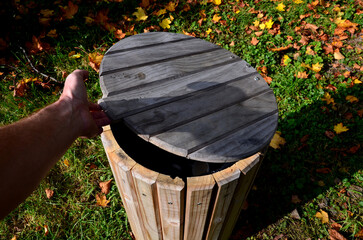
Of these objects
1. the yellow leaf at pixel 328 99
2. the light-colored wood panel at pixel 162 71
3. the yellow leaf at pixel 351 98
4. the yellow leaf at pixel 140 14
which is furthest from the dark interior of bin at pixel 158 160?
the yellow leaf at pixel 140 14

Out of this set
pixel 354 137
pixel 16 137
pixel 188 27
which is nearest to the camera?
pixel 16 137

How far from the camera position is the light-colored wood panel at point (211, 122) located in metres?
1.17

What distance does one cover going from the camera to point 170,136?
3.92 ft

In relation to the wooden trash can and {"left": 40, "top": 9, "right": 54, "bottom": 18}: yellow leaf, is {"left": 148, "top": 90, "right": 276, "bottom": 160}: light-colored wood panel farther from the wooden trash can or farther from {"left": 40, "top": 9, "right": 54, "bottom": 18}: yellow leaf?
{"left": 40, "top": 9, "right": 54, "bottom": 18}: yellow leaf

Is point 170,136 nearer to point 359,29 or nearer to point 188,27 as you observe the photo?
point 188,27

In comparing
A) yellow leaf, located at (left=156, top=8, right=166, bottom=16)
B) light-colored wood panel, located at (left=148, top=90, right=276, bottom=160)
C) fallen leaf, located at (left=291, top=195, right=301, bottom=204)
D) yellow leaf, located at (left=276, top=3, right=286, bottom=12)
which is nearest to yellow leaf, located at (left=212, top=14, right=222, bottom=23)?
yellow leaf, located at (left=156, top=8, right=166, bottom=16)

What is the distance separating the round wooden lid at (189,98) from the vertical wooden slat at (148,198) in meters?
0.16

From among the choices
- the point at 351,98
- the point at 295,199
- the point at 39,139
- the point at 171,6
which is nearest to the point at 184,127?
the point at 39,139

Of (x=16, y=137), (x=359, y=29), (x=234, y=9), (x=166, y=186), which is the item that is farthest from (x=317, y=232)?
(x=234, y=9)

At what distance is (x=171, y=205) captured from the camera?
3.85 feet

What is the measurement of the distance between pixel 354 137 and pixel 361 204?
69 centimetres

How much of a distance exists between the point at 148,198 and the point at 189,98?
59 cm

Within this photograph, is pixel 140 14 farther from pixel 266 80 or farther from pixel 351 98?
pixel 351 98

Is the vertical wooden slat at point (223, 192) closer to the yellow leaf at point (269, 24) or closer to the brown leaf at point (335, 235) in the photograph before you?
the brown leaf at point (335, 235)
